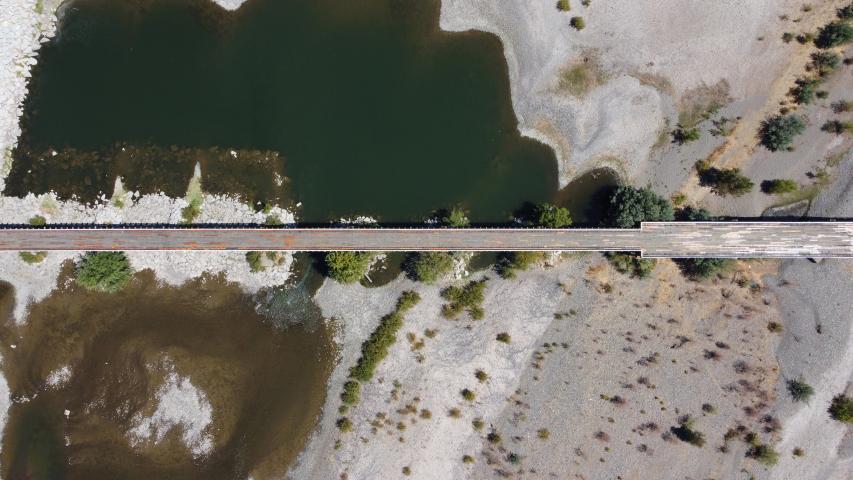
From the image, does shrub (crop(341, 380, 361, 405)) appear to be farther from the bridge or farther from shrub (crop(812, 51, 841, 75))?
shrub (crop(812, 51, 841, 75))

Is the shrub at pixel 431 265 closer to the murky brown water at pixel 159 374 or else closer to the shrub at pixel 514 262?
the shrub at pixel 514 262

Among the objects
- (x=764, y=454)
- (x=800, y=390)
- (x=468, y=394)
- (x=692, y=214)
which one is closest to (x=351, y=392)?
(x=468, y=394)

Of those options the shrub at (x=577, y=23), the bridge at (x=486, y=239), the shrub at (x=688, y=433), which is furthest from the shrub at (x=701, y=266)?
the shrub at (x=577, y=23)

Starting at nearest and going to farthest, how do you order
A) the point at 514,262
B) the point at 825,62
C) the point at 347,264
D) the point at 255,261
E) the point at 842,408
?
the point at 842,408
the point at 825,62
the point at 347,264
the point at 514,262
the point at 255,261

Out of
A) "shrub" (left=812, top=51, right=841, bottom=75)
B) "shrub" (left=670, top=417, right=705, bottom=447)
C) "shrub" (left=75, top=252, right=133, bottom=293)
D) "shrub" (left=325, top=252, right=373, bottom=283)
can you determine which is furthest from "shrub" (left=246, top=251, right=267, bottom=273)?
"shrub" (left=812, top=51, right=841, bottom=75)

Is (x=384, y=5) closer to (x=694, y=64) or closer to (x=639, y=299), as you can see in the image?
(x=694, y=64)

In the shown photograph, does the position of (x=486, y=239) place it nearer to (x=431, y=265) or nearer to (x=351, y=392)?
(x=431, y=265)

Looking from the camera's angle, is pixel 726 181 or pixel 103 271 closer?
pixel 726 181
